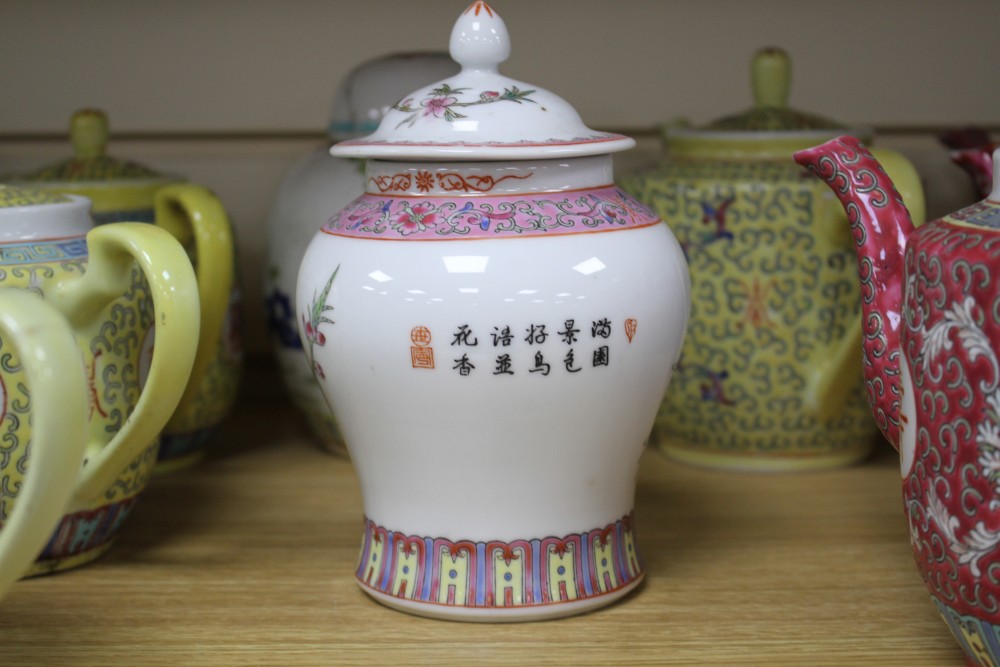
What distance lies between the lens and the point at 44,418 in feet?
1.90

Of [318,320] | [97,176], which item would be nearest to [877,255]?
[318,320]

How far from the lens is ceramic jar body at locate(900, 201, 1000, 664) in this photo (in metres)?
0.59

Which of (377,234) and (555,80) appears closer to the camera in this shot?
(377,234)

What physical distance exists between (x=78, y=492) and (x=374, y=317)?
0.23m

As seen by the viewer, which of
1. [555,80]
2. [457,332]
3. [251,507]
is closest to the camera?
[457,332]

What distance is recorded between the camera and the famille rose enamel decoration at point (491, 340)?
72cm

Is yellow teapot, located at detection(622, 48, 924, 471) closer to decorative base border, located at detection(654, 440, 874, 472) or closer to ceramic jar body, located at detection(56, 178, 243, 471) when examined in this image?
decorative base border, located at detection(654, 440, 874, 472)

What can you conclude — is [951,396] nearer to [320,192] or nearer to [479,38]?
[479,38]

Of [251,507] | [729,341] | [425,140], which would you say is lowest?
[251,507]

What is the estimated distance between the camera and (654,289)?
2.45 ft

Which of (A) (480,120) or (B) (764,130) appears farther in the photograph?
(B) (764,130)

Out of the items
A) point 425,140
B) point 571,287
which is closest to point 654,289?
point 571,287

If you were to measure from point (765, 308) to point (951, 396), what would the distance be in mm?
418

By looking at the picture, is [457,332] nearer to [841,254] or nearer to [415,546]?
[415,546]
